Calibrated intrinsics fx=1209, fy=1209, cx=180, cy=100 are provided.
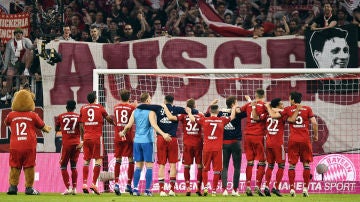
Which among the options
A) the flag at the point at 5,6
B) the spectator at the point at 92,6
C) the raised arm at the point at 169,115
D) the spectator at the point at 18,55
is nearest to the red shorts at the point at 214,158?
the raised arm at the point at 169,115

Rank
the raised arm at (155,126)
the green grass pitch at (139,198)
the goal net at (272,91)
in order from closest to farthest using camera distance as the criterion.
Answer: the green grass pitch at (139,198) → the raised arm at (155,126) → the goal net at (272,91)

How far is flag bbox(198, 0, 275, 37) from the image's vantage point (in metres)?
29.1

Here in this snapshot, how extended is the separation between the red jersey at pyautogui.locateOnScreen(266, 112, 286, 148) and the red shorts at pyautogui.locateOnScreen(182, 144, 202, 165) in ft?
4.65

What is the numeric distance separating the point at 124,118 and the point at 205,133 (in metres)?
1.79

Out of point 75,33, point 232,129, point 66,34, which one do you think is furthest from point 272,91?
point 75,33

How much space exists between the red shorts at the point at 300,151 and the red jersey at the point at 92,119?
3.82 m

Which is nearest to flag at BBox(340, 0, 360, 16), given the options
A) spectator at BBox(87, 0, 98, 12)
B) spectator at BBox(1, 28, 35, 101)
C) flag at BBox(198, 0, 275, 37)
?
→ flag at BBox(198, 0, 275, 37)

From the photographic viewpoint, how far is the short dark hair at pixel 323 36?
28.0 meters

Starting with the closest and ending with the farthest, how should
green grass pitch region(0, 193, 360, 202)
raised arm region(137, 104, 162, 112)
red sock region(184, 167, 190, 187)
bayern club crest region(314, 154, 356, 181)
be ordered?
green grass pitch region(0, 193, 360, 202) → raised arm region(137, 104, 162, 112) → red sock region(184, 167, 190, 187) → bayern club crest region(314, 154, 356, 181)

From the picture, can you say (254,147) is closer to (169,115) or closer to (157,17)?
(169,115)

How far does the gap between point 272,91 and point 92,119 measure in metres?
5.86

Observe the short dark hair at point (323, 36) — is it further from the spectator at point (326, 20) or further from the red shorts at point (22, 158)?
the red shorts at point (22, 158)

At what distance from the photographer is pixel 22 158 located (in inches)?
910

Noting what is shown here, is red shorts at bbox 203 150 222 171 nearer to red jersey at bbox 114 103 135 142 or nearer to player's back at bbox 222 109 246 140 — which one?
player's back at bbox 222 109 246 140
